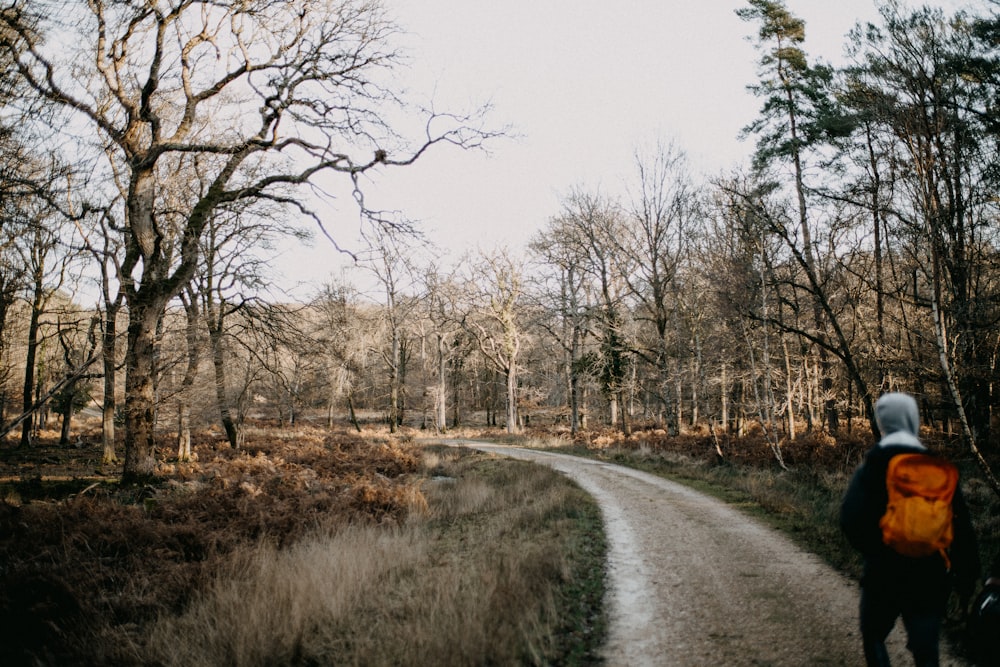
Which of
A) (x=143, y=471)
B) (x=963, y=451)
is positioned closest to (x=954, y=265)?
(x=963, y=451)

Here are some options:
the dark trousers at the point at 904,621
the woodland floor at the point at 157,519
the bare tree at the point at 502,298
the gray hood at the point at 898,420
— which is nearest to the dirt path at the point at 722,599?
the dark trousers at the point at 904,621

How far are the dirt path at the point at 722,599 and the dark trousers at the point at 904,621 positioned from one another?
109 centimetres

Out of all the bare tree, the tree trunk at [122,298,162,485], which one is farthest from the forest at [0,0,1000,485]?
the bare tree

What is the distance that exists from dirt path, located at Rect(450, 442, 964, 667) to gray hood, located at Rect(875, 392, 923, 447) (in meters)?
2.24

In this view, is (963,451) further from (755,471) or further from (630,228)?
(630,228)

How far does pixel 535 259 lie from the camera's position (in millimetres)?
29203

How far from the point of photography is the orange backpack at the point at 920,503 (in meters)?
2.67

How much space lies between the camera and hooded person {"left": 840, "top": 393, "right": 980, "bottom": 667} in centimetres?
283

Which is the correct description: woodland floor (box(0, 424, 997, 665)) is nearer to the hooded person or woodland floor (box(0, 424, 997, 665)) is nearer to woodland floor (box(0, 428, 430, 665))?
woodland floor (box(0, 428, 430, 665))

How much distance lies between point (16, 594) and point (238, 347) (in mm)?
8962

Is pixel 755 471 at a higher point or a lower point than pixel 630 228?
lower

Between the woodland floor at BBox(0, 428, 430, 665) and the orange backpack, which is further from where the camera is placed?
the woodland floor at BBox(0, 428, 430, 665)

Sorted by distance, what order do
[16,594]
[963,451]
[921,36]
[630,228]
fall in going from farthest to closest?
1. [630,228]
2. [963,451]
3. [921,36]
4. [16,594]

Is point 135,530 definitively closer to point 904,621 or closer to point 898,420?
point 904,621
